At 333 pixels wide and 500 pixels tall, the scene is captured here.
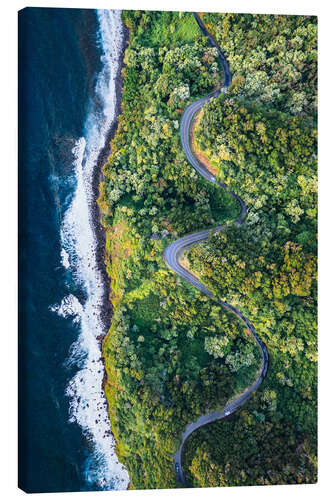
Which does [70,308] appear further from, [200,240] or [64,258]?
[200,240]

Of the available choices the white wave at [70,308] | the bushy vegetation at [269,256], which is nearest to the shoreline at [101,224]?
the white wave at [70,308]

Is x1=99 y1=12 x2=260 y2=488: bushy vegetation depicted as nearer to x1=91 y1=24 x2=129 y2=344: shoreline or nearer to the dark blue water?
x1=91 y1=24 x2=129 y2=344: shoreline

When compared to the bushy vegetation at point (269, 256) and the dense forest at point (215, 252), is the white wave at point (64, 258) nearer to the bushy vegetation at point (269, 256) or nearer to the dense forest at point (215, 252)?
the dense forest at point (215, 252)

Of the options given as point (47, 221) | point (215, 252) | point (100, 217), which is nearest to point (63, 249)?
point (47, 221)

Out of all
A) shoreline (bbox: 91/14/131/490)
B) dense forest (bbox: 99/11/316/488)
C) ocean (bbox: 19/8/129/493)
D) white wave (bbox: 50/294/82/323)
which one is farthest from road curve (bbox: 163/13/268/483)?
white wave (bbox: 50/294/82/323)

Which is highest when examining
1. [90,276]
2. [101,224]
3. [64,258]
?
[101,224]

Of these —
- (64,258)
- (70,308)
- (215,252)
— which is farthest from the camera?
(70,308)
